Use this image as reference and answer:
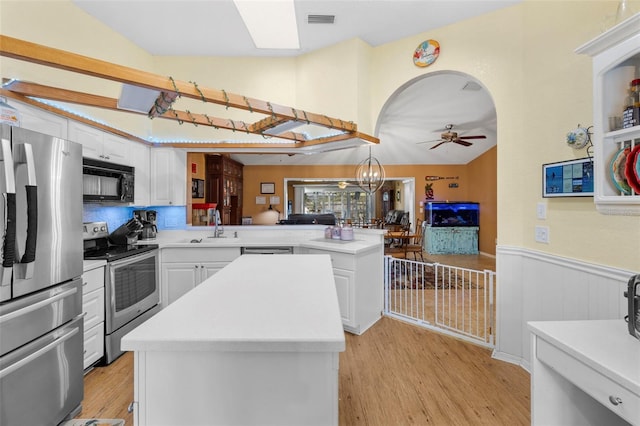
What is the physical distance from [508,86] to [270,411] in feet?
9.13

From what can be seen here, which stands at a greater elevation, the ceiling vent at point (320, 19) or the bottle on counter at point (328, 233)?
the ceiling vent at point (320, 19)

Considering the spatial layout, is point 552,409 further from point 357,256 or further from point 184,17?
point 184,17

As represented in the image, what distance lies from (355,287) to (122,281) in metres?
2.12

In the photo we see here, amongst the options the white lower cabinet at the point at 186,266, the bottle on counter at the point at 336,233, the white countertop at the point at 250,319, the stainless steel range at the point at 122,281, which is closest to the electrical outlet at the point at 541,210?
the white countertop at the point at 250,319

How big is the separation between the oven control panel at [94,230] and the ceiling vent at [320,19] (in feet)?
9.47

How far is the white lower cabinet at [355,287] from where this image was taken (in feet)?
9.42

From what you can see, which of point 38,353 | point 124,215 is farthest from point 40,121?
point 38,353

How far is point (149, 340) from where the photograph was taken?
85cm

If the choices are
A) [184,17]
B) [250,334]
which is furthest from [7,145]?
[184,17]

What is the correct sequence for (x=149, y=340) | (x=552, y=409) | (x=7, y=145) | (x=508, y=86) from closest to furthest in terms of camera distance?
1. (x=149, y=340)
2. (x=552, y=409)
3. (x=7, y=145)
4. (x=508, y=86)

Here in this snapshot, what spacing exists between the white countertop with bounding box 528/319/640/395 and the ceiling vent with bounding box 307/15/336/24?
2803mm

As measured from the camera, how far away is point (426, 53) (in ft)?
9.07

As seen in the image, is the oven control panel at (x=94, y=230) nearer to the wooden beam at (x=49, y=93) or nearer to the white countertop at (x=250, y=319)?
the wooden beam at (x=49, y=93)

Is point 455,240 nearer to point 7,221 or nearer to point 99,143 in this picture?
point 99,143
